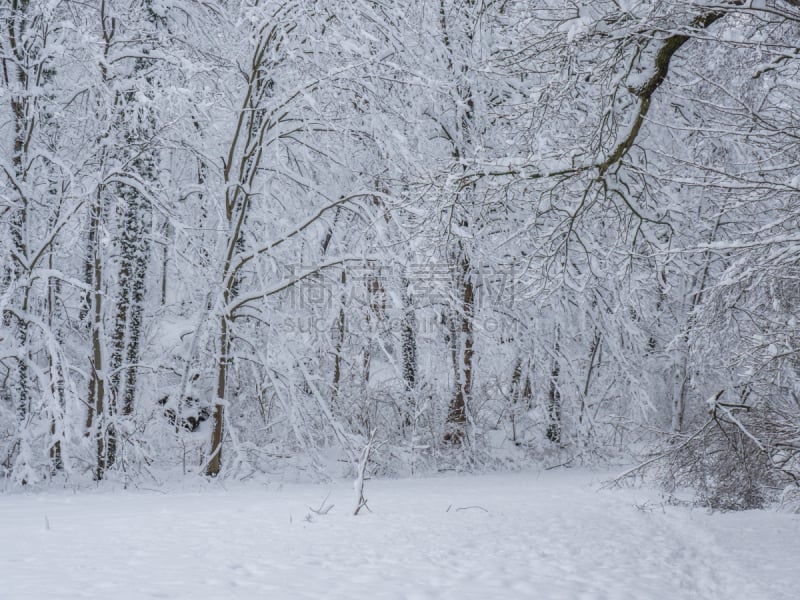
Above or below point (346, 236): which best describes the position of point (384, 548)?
below

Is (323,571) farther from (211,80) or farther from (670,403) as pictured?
(670,403)

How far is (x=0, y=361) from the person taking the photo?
984 cm

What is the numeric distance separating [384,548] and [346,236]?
770 centimetres

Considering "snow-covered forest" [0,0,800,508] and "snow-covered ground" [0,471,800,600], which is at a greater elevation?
"snow-covered forest" [0,0,800,508]

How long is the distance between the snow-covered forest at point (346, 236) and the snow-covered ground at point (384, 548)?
0.87m

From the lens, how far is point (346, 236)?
12.6 meters

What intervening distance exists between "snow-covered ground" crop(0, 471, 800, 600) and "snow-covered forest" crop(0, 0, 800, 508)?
2.84 ft

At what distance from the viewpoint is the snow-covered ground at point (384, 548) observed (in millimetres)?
4207

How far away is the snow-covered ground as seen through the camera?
13.8 ft

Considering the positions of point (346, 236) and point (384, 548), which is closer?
point (384, 548)

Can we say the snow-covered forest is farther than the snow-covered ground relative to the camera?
Yes

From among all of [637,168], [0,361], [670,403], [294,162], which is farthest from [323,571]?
[670,403]

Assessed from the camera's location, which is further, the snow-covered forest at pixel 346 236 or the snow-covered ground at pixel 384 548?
the snow-covered forest at pixel 346 236

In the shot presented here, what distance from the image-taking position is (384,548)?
556 centimetres
